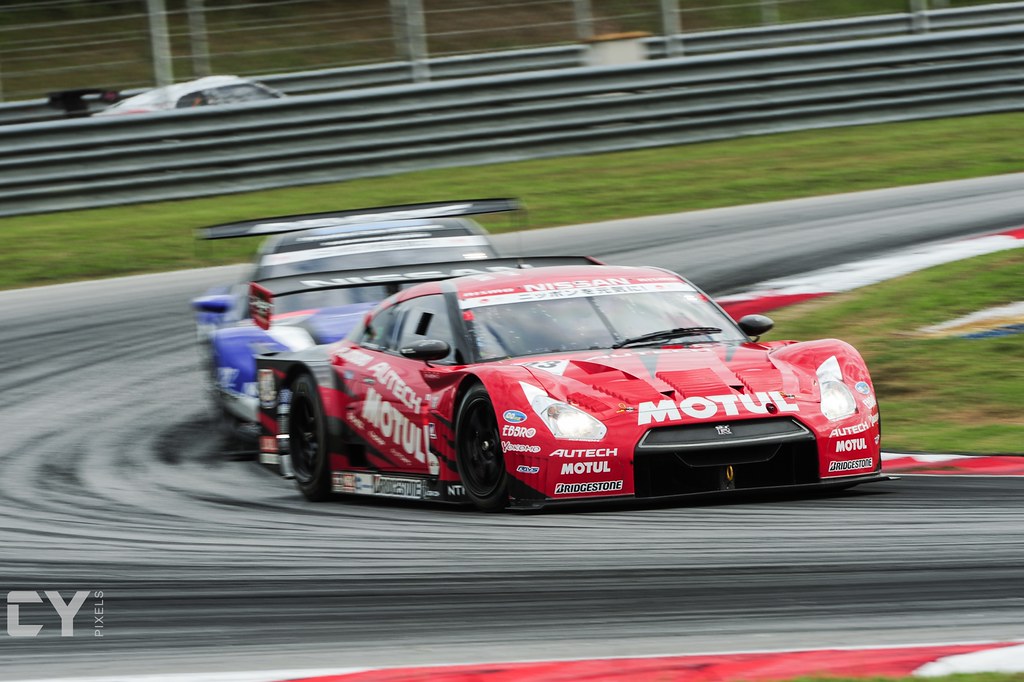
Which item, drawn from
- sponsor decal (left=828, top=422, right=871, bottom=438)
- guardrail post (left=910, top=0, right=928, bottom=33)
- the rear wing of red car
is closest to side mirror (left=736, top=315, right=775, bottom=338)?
sponsor decal (left=828, top=422, right=871, bottom=438)

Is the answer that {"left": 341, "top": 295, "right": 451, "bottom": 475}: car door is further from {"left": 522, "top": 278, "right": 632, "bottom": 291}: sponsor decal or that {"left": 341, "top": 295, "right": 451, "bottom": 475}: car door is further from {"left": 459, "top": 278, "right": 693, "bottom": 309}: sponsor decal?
{"left": 522, "top": 278, "right": 632, "bottom": 291}: sponsor decal

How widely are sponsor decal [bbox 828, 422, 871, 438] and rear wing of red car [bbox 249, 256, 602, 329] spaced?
3584 millimetres

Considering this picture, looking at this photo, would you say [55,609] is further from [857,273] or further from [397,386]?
[857,273]

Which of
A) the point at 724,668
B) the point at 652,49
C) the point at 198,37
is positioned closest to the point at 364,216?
the point at 198,37

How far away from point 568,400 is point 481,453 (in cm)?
49

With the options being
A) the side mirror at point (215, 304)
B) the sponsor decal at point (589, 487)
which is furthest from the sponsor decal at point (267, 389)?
the sponsor decal at point (589, 487)

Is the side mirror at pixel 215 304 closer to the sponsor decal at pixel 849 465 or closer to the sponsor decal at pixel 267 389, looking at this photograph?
the sponsor decal at pixel 267 389

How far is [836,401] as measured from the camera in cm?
682

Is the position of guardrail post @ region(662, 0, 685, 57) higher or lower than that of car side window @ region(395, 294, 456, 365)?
higher

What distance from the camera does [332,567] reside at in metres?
5.74

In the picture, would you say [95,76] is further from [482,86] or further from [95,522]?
[95,522]

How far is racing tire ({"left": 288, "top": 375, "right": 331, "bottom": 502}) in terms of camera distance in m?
8.12

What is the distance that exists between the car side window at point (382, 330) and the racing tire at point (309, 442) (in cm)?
38

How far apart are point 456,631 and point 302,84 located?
18800mm
